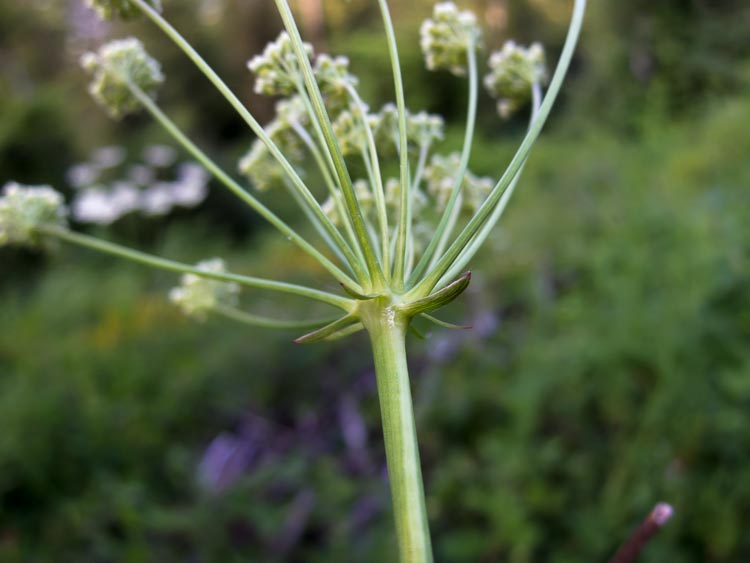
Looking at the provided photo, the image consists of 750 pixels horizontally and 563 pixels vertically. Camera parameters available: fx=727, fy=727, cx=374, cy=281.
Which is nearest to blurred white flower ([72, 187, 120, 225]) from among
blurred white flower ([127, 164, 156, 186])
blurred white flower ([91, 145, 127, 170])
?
blurred white flower ([127, 164, 156, 186])

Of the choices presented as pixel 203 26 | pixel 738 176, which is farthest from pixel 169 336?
pixel 203 26

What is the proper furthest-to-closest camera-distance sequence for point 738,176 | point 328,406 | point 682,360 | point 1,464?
point 738,176
point 328,406
point 1,464
point 682,360

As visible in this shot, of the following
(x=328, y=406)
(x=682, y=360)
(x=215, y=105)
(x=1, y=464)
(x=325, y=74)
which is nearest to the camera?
(x=325, y=74)

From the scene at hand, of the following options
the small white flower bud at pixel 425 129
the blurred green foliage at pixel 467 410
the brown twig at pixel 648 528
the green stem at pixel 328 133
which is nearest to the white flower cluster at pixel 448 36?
the small white flower bud at pixel 425 129

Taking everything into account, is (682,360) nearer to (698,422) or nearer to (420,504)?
(698,422)

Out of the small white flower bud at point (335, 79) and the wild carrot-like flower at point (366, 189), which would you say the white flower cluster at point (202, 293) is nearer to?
the wild carrot-like flower at point (366, 189)

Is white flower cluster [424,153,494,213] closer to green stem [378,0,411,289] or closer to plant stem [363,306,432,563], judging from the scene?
green stem [378,0,411,289]

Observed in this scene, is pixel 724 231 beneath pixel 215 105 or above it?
beneath
